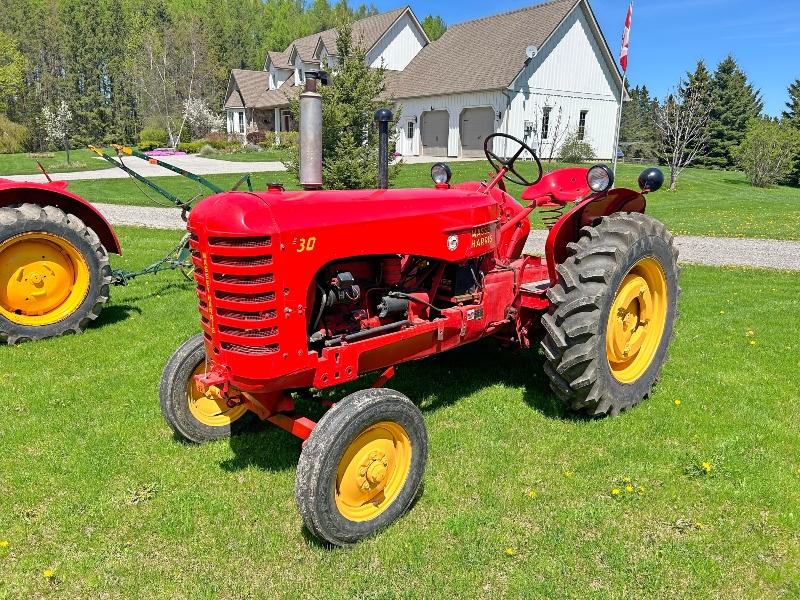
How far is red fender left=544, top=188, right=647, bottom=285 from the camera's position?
4.10 metres

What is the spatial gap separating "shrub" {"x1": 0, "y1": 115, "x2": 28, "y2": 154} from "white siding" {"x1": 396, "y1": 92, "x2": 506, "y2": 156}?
24.3m

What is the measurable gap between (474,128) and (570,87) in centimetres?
464

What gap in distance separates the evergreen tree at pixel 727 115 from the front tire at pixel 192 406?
38318 millimetres

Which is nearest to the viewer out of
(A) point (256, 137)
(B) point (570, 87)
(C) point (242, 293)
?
(C) point (242, 293)

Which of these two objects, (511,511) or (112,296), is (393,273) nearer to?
(511,511)

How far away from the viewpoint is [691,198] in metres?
19.5

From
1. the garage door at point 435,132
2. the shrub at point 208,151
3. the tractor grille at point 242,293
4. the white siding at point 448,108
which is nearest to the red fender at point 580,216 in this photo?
the tractor grille at point 242,293

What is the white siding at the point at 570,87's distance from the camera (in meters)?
26.2

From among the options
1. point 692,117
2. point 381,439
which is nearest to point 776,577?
point 381,439

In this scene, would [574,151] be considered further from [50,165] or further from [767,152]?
[50,165]

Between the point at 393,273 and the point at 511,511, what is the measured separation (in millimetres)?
1393

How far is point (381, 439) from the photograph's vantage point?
3.01 m

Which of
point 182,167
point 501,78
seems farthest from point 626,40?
point 182,167

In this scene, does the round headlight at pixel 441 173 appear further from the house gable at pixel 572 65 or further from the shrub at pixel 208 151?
the shrub at pixel 208 151
